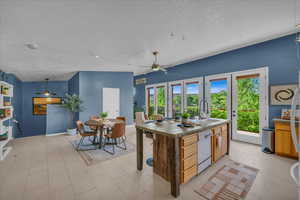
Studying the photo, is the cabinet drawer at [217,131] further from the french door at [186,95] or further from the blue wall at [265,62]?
the french door at [186,95]

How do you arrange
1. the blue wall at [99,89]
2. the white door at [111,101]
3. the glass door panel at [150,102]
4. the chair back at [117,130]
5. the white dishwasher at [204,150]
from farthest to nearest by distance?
the glass door panel at [150,102]
the white door at [111,101]
the blue wall at [99,89]
the chair back at [117,130]
the white dishwasher at [204,150]

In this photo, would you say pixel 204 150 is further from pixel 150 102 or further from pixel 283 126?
pixel 150 102

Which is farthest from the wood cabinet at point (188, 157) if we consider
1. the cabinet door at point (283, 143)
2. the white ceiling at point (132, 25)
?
the cabinet door at point (283, 143)

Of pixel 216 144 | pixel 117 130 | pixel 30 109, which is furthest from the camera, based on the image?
pixel 30 109

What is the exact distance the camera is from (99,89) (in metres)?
6.02

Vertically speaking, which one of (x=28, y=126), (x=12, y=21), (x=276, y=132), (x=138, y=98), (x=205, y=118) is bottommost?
(x=28, y=126)

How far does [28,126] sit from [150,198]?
28.2 ft

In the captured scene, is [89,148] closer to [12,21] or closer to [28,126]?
[12,21]

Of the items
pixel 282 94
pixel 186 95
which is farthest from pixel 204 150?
pixel 186 95

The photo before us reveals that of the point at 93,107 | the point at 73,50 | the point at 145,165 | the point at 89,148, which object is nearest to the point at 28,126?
the point at 93,107

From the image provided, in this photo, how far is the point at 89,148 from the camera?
3.74 meters

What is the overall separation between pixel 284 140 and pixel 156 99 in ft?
17.0

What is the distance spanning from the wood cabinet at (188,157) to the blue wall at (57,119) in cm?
577

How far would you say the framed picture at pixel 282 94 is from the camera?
316 cm
